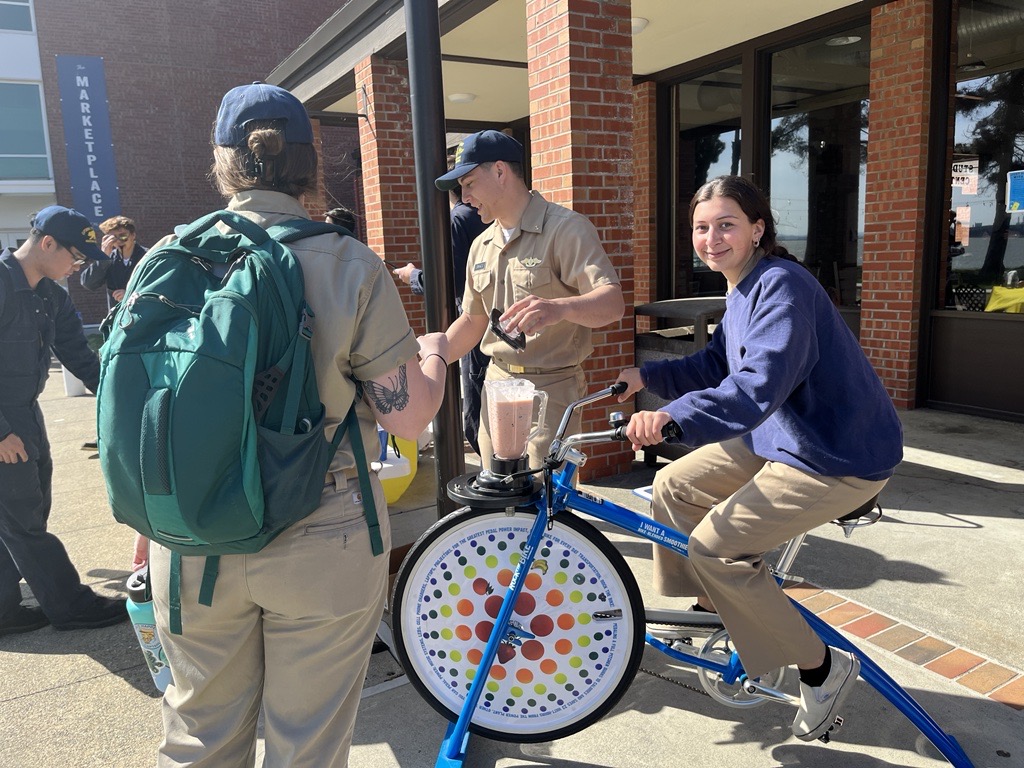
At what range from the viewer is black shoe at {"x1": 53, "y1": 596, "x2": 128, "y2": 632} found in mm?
3547

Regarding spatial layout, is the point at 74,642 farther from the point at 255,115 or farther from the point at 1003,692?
the point at 1003,692

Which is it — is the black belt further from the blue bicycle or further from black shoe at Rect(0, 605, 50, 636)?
black shoe at Rect(0, 605, 50, 636)

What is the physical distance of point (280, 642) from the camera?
1.64 meters

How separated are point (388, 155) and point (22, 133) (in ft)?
61.1

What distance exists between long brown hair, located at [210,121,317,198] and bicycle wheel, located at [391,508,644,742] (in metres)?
1.16

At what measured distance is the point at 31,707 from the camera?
2.89 meters

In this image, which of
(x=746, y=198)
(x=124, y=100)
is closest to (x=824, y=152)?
(x=746, y=198)

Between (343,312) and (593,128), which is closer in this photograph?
(343,312)

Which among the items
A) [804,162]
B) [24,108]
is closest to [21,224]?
[24,108]

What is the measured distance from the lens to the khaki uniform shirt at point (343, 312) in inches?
61.9

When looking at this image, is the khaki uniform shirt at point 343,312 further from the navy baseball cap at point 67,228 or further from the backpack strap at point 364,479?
the navy baseball cap at point 67,228

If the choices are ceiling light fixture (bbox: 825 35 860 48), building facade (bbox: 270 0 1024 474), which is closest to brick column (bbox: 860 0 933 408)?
building facade (bbox: 270 0 1024 474)

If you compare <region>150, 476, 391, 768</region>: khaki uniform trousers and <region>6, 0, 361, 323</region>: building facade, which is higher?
<region>6, 0, 361, 323</region>: building facade

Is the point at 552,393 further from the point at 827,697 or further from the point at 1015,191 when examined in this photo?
the point at 1015,191
